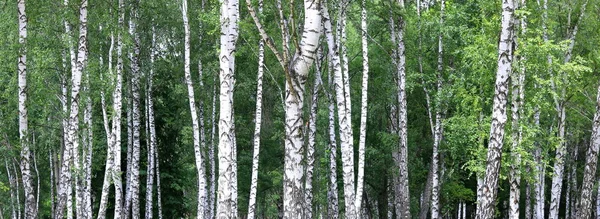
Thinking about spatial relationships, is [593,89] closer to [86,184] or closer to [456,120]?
[456,120]

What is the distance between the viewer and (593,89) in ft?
75.7

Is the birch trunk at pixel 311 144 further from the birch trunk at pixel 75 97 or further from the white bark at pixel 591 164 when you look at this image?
the white bark at pixel 591 164

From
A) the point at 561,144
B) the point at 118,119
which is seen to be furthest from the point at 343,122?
the point at 561,144

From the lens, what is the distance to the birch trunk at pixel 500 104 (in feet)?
41.5

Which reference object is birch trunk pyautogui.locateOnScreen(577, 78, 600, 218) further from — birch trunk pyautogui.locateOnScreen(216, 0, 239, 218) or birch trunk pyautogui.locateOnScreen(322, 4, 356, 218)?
birch trunk pyautogui.locateOnScreen(216, 0, 239, 218)

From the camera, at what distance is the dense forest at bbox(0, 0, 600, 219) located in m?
13.3

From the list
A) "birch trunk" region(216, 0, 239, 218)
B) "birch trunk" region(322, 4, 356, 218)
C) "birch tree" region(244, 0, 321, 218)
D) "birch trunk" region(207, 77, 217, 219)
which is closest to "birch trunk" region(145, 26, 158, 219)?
"birch trunk" region(207, 77, 217, 219)

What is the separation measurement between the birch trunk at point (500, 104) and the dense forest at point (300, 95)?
3cm

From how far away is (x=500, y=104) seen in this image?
1281 cm

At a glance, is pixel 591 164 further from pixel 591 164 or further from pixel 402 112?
pixel 402 112

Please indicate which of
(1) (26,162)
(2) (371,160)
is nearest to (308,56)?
(1) (26,162)

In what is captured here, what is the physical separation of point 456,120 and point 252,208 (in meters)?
6.26

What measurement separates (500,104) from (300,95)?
505 cm

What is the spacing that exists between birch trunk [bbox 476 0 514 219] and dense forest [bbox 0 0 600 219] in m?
0.03
